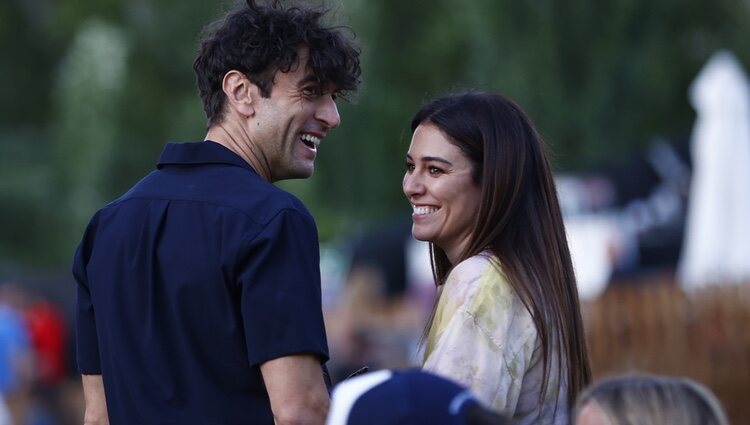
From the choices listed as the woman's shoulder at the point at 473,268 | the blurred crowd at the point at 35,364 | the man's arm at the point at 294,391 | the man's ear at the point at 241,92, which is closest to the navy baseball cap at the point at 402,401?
the man's arm at the point at 294,391

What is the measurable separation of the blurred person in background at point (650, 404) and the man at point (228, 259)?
0.80 metres

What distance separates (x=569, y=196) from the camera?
36.2 feet

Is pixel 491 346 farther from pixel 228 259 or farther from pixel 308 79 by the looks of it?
pixel 308 79

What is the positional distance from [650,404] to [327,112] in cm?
135

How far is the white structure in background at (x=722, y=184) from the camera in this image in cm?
998

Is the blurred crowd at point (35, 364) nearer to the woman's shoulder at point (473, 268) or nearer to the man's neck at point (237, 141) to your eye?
the man's neck at point (237, 141)

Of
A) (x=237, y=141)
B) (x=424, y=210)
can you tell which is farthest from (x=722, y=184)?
(x=237, y=141)

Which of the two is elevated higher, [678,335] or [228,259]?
[228,259]

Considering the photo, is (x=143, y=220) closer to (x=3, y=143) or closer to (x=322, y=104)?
(x=322, y=104)

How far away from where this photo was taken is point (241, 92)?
324 cm

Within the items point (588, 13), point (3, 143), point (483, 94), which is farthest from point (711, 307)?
Answer: point (3, 143)

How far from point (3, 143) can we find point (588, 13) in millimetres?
16100

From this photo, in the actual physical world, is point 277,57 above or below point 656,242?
above

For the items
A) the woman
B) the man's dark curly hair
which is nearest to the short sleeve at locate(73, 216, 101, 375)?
the man's dark curly hair
